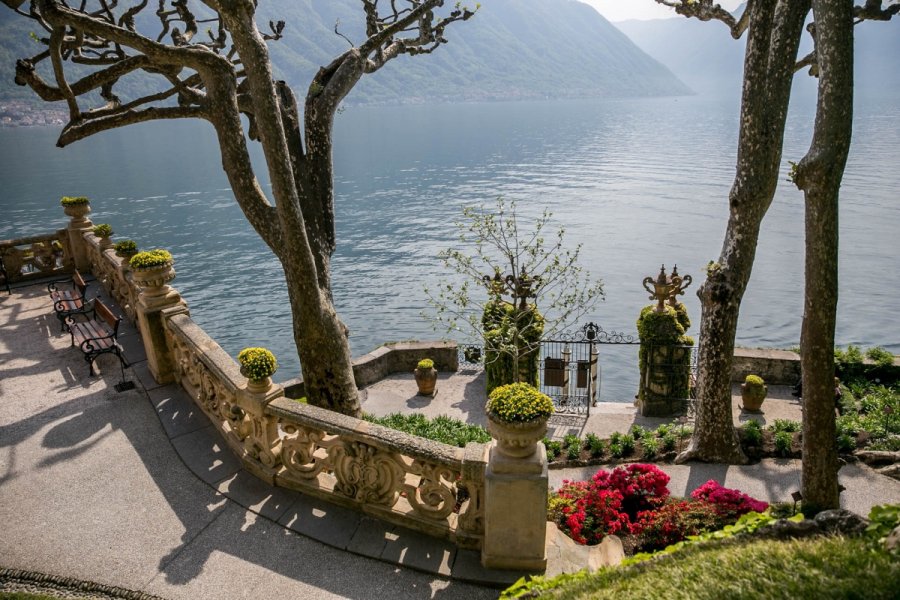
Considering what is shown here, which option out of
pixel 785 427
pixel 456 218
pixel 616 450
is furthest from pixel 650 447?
pixel 456 218

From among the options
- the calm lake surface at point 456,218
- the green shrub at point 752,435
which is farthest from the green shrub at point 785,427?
the calm lake surface at point 456,218

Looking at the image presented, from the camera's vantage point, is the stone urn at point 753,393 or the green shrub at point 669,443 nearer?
the green shrub at point 669,443

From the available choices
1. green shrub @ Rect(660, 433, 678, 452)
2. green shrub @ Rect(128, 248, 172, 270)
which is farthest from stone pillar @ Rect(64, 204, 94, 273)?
green shrub @ Rect(660, 433, 678, 452)

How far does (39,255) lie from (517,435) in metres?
14.4

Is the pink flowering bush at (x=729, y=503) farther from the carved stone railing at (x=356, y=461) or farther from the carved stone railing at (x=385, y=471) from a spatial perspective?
the carved stone railing at (x=385, y=471)

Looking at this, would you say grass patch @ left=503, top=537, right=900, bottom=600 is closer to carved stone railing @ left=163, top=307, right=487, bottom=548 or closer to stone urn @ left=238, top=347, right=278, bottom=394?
carved stone railing @ left=163, top=307, right=487, bottom=548

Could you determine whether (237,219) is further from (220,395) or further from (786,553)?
(786,553)

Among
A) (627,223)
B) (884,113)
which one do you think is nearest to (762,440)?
(627,223)

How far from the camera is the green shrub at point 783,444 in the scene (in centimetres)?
1115

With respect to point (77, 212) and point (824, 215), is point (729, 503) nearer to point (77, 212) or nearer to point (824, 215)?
point (824, 215)

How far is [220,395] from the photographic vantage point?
26.1ft

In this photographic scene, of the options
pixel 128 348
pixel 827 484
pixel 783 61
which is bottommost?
pixel 827 484

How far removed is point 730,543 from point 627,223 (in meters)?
51.2

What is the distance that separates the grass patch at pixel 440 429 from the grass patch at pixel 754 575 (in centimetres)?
552
